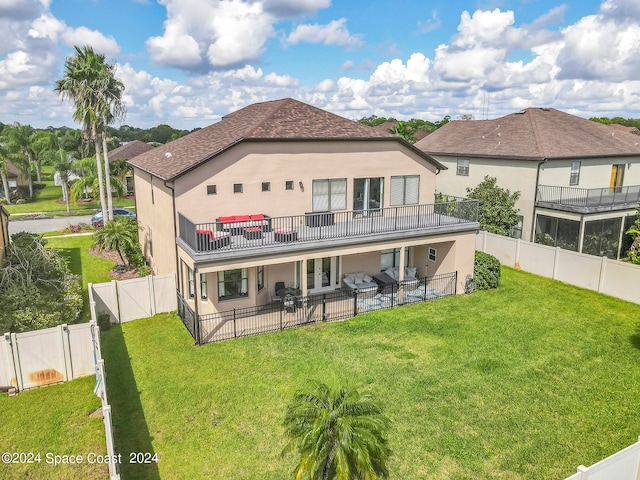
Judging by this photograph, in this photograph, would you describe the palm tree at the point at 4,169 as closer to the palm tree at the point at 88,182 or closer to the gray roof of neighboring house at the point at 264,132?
the palm tree at the point at 88,182

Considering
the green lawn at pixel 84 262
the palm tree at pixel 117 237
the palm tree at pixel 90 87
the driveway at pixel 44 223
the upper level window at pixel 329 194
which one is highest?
the palm tree at pixel 90 87

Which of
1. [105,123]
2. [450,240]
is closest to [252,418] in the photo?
[450,240]

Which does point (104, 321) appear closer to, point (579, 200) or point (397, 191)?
point (397, 191)

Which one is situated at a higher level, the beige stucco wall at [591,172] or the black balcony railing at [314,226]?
the beige stucco wall at [591,172]

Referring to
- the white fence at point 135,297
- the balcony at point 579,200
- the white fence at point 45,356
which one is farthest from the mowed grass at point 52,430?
the balcony at point 579,200

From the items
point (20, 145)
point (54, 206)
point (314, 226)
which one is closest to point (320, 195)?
point (314, 226)

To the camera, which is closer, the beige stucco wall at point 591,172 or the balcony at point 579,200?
the balcony at point 579,200

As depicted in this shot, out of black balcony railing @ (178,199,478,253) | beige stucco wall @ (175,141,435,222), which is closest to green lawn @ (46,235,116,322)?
black balcony railing @ (178,199,478,253)

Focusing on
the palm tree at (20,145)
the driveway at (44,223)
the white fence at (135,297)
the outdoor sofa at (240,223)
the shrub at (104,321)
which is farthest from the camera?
the palm tree at (20,145)
